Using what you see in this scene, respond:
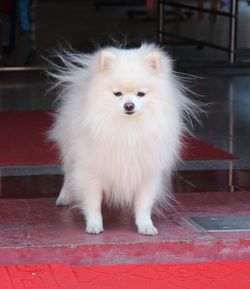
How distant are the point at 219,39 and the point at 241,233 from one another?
13.3m

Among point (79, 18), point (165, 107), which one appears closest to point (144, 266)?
point (165, 107)

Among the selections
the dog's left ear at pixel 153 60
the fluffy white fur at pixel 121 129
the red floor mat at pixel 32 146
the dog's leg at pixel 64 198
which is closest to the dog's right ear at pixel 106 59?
the fluffy white fur at pixel 121 129

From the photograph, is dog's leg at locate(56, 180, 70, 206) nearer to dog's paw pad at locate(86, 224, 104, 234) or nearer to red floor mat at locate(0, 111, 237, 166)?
dog's paw pad at locate(86, 224, 104, 234)

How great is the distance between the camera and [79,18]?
79.7ft

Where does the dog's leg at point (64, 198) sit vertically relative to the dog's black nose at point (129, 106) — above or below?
below

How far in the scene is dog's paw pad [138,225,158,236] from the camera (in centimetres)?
597

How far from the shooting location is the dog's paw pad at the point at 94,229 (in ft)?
19.5

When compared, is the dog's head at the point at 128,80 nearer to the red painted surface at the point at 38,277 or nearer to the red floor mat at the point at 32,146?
the red painted surface at the point at 38,277

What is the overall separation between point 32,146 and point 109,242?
3.43m

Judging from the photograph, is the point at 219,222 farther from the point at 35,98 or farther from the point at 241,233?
the point at 35,98

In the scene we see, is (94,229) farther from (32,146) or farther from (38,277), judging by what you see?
(32,146)

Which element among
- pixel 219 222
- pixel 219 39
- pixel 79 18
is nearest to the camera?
pixel 219 222

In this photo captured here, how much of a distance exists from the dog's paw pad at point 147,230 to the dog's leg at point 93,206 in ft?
0.92

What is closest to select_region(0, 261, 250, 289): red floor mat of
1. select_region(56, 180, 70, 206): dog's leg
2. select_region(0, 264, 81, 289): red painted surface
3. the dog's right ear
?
select_region(0, 264, 81, 289): red painted surface
